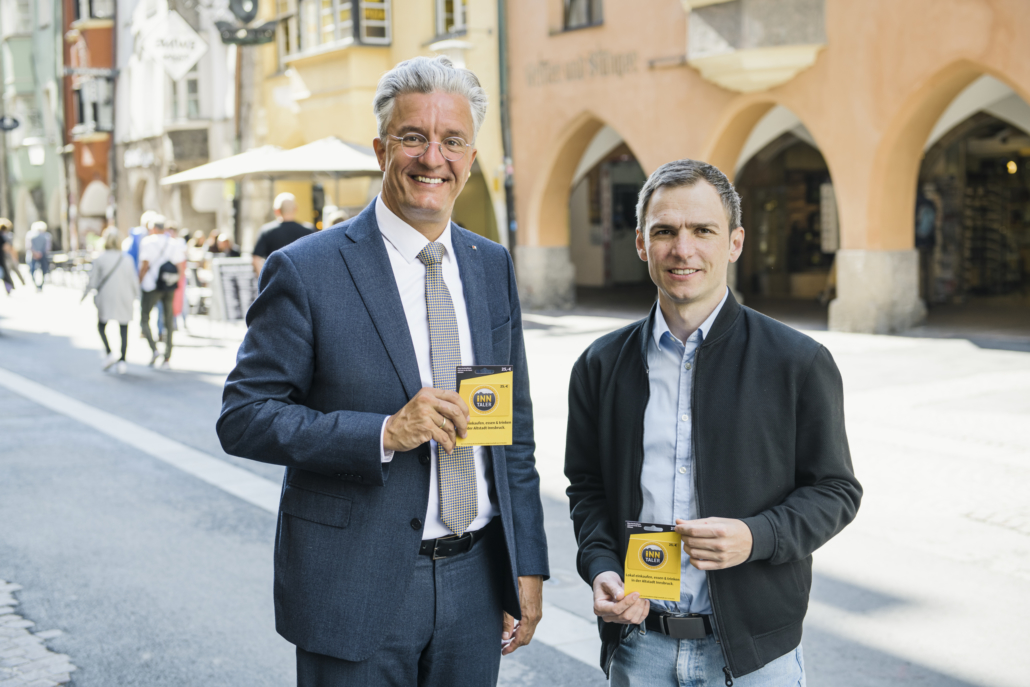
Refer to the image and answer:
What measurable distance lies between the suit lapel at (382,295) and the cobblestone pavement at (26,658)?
9.53 feet

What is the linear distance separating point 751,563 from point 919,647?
2.77 m

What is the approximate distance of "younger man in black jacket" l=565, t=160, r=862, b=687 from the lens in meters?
2.37

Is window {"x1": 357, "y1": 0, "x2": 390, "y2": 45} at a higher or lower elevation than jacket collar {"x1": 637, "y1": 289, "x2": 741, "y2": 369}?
higher

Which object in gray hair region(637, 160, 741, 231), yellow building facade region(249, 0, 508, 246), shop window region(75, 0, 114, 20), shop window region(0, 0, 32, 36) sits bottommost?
gray hair region(637, 160, 741, 231)

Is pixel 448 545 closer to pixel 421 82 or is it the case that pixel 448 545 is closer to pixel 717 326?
pixel 717 326

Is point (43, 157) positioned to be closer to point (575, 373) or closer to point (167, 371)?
point (167, 371)

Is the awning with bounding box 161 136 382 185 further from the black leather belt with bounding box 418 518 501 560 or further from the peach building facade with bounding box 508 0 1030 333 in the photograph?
the black leather belt with bounding box 418 518 501 560

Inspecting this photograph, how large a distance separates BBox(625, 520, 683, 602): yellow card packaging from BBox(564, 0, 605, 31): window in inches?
736

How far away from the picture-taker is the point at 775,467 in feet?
7.90

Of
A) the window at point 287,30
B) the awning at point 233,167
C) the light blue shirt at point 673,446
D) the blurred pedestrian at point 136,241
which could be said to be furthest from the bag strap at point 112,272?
the window at point 287,30

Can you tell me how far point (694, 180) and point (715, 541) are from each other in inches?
30.6

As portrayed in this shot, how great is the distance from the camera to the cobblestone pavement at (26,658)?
14.8 ft

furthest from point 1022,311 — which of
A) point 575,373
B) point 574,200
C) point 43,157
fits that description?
point 43,157

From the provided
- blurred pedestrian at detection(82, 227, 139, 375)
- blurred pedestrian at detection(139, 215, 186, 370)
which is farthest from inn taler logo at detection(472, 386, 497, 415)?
blurred pedestrian at detection(139, 215, 186, 370)
